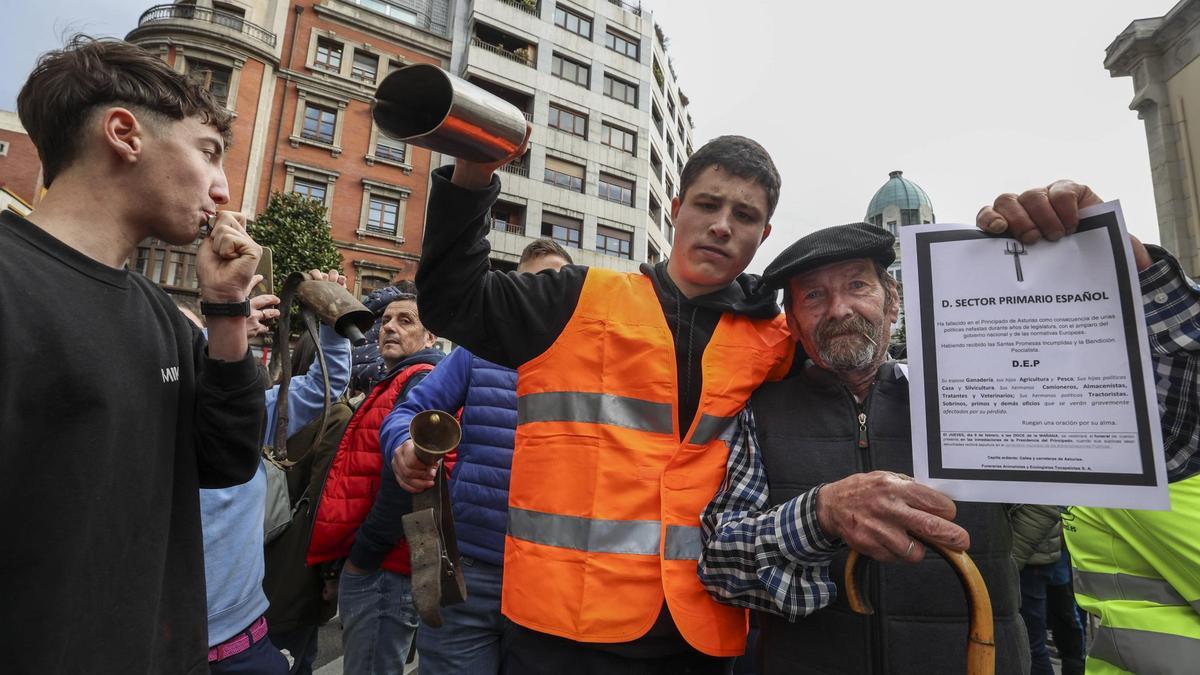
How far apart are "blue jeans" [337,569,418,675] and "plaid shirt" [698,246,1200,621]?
1926 mm

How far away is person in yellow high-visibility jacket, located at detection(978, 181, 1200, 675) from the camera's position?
1.42 m

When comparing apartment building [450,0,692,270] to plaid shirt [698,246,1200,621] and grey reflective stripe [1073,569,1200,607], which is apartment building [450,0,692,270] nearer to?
grey reflective stripe [1073,569,1200,607]

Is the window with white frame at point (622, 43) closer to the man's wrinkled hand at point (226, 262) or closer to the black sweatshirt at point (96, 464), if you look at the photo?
the man's wrinkled hand at point (226, 262)

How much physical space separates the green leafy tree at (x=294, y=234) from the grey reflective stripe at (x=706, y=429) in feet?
62.2

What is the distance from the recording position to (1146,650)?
187cm

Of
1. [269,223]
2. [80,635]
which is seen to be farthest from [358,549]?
[269,223]

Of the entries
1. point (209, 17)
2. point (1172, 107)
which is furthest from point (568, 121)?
point (1172, 107)

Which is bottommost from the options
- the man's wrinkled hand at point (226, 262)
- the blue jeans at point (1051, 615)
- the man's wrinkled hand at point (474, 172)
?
the blue jeans at point (1051, 615)

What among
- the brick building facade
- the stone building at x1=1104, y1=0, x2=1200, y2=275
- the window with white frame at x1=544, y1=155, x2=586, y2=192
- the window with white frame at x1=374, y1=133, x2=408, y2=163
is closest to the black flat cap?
the stone building at x1=1104, y1=0, x2=1200, y2=275

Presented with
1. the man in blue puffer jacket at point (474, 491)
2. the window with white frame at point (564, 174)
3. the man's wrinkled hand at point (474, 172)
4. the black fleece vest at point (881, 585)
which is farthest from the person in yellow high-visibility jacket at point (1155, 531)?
the window with white frame at point (564, 174)

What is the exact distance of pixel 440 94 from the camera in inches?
54.8

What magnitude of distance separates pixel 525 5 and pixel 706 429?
29291 mm

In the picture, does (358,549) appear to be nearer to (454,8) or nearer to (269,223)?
(269,223)

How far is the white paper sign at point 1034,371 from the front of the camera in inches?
45.7
